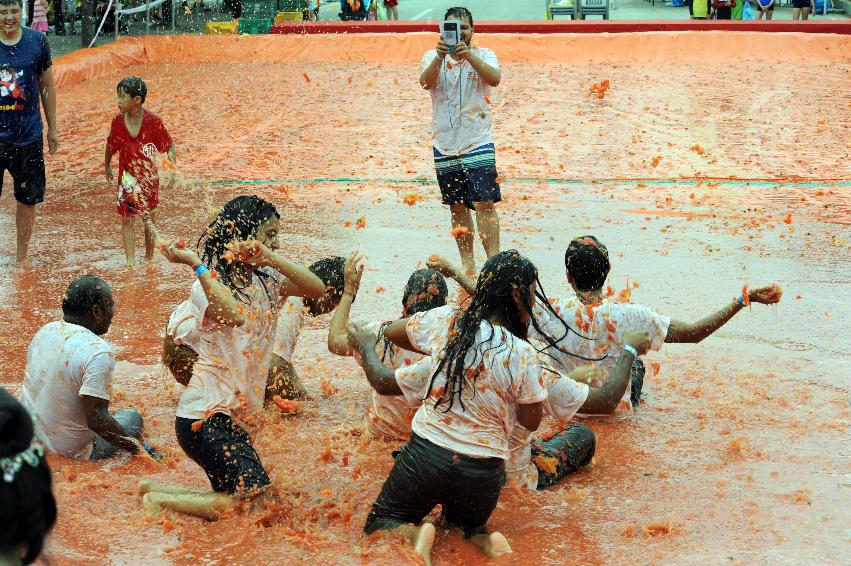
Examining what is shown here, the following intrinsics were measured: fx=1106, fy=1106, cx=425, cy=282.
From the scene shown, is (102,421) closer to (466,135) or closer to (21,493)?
(21,493)

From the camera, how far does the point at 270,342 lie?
5238 millimetres

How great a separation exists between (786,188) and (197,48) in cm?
1126

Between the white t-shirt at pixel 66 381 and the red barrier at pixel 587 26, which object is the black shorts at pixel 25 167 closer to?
the white t-shirt at pixel 66 381

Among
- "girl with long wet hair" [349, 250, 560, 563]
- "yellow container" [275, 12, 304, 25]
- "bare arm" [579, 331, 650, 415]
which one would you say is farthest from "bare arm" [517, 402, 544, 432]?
"yellow container" [275, 12, 304, 25]

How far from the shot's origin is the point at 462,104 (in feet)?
29.0

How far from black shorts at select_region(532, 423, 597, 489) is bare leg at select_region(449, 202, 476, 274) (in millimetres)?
3431

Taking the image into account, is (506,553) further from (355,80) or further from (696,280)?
(355,80)

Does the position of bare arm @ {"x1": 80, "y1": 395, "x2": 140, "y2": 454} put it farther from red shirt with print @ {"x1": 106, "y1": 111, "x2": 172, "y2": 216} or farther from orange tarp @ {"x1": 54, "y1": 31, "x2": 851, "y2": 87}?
orange tarp @ {"x1": 54, "y1": 31, "x2": 851, "y2": 87}

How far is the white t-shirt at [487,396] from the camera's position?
4348mm

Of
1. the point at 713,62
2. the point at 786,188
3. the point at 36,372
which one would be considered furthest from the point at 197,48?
the point at 36,372

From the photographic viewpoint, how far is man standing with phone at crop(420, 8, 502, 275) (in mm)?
8797

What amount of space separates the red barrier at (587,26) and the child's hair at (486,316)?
48.6ft

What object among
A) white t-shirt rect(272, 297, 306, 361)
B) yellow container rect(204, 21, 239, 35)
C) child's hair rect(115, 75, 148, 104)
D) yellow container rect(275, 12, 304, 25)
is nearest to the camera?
white t-shirt rect(272, 297, 306, 361)

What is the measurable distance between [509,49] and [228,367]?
1374cm
